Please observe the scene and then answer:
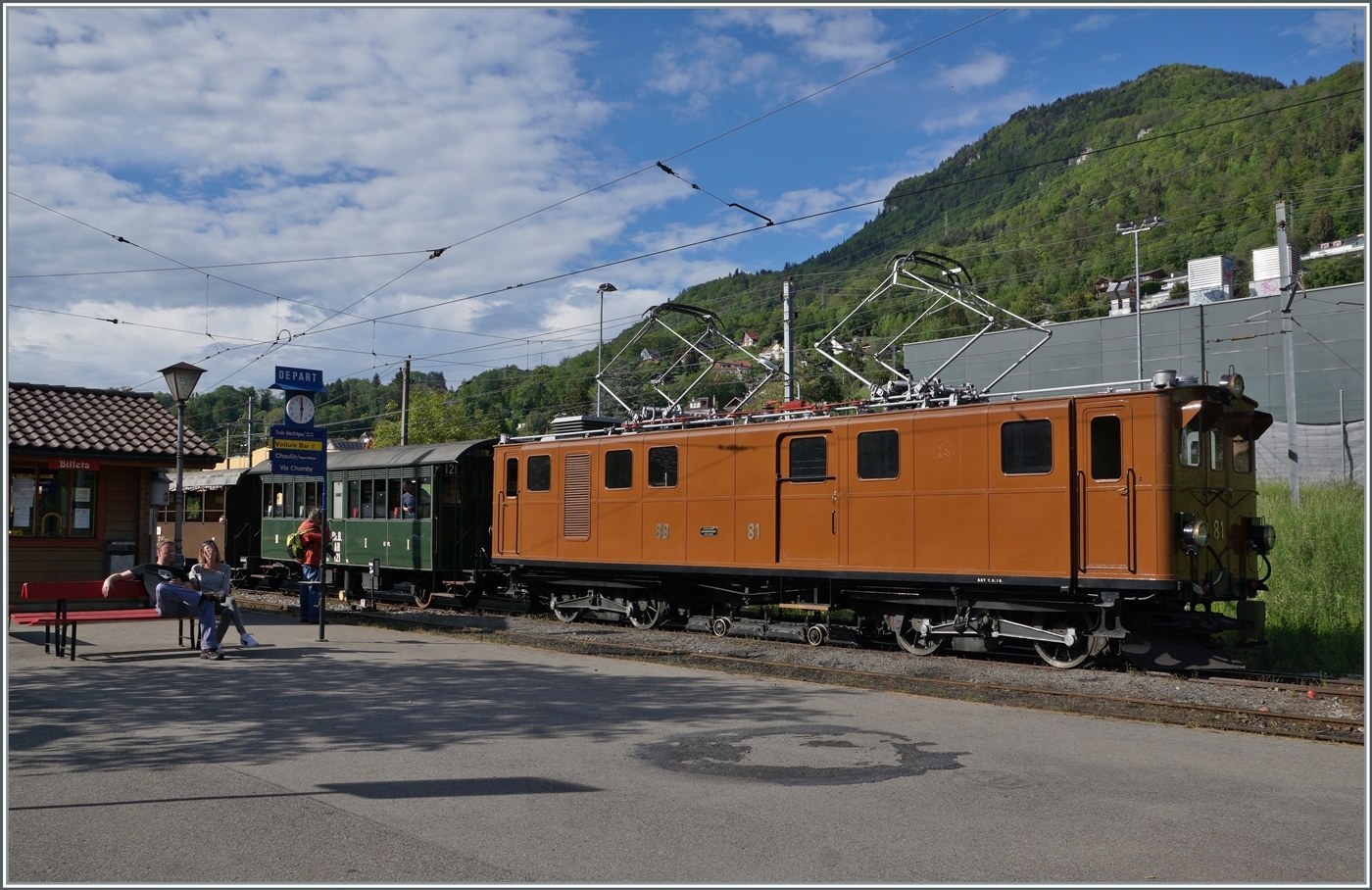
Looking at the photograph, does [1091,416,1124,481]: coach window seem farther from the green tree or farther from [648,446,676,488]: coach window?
the green tree

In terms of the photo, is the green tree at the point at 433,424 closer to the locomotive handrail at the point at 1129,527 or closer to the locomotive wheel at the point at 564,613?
the locomotive wheel at the point at 564,613

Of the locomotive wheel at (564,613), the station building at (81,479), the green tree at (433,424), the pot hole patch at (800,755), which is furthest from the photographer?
the green tree at (433,424)

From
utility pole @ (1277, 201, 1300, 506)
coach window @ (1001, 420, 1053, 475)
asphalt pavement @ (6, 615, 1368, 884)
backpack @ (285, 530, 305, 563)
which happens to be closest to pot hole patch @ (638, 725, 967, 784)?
asphalt pavement @ (6, 615, 1368, 884)

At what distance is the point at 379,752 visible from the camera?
309 inches

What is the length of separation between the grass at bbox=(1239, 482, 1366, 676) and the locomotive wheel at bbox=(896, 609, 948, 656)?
12.3ft

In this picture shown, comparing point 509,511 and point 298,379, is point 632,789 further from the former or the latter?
point 509,511

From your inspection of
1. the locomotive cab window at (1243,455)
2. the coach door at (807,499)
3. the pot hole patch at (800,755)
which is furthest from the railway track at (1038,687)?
the pot hole patch at (800,755)

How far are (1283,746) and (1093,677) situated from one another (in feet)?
11.4

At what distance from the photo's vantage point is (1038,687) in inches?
447

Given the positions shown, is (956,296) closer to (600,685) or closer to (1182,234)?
(600,685)

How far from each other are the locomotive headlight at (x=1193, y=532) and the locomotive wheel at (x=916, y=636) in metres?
3.31

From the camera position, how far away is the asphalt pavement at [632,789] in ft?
17.8

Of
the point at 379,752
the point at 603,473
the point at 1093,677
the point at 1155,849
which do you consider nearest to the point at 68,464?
the point at 603,473

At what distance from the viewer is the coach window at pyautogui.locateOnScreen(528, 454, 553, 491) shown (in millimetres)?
17984
